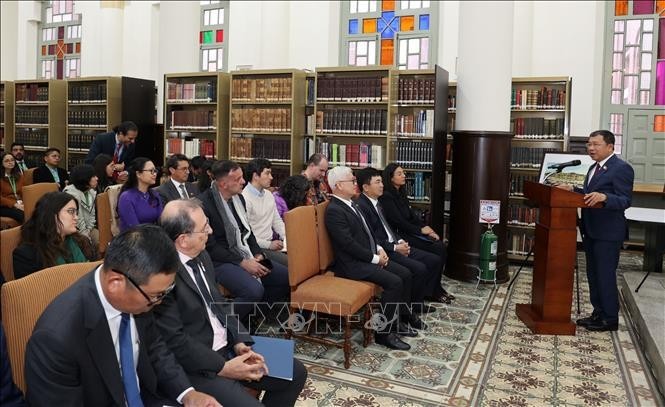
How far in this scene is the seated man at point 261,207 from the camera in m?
4.97

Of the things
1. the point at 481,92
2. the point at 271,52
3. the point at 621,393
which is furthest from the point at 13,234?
the point at 271,52

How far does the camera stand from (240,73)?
8.09 metres

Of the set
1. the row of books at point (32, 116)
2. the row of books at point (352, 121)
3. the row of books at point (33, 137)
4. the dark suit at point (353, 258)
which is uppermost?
the row of books at point (32, 116)

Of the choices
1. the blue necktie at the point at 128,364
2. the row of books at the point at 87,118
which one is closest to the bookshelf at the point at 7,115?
the row of books at the point at 87,118

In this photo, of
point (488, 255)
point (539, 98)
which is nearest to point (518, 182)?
point (539, 98)

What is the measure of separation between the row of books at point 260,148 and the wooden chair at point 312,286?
3792mm

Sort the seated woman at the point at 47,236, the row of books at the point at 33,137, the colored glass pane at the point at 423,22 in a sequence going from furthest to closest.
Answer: the colored glass pane at the point at 423,22, the row of books at the point at 33,137, the seated woman at the point at 47,236

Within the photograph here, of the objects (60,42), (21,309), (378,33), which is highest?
(60,42)

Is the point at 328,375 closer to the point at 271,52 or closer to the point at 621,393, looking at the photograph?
the point at 621,393

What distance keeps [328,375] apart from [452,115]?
5.12 m

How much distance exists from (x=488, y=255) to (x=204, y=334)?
447cm

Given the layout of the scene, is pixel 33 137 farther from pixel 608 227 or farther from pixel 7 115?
pixel 608 227

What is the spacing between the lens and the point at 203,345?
7.93 feet

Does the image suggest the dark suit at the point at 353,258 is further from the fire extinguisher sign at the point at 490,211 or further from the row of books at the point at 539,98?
the row of books at the point at 539,98
